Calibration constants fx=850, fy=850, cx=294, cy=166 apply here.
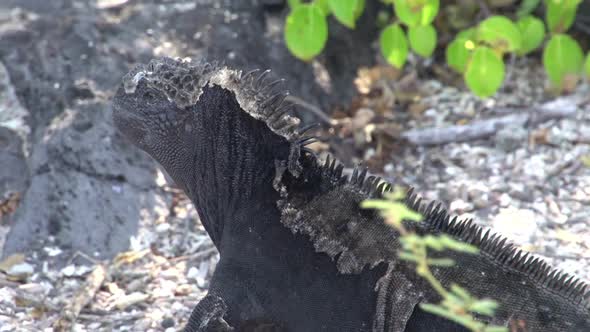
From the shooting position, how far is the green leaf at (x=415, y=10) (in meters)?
4.46

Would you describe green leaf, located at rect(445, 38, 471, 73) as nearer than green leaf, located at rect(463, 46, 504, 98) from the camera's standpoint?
No

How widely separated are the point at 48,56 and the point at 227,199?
7.31 ft

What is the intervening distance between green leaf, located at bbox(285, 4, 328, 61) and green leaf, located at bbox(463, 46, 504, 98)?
2.76 feet

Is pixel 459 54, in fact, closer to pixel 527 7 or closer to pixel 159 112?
pixel 527 7

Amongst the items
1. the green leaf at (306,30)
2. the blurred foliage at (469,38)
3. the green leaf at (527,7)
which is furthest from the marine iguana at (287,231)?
the green leaf at (527,7)

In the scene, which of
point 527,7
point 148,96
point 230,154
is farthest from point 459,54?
point 148,96

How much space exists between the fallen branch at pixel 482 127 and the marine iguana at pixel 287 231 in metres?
2.22

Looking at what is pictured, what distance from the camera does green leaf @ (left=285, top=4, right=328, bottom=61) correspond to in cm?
477

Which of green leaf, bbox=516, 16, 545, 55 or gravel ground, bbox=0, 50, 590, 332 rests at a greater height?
green leaf, bbox=516, 16, 545, 55

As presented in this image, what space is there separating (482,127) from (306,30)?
1.30 m

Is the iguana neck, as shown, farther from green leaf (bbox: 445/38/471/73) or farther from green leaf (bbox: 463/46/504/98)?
green leaf (bbox: 445/38/471/73)

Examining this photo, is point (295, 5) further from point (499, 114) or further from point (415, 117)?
point (499, 114)

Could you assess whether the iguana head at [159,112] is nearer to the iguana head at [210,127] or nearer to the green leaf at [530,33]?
the iguana head at [210,127]

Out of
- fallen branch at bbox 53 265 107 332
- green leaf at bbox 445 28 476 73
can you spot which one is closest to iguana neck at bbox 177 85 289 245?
fallen branch at bbox 53 265 107 332
